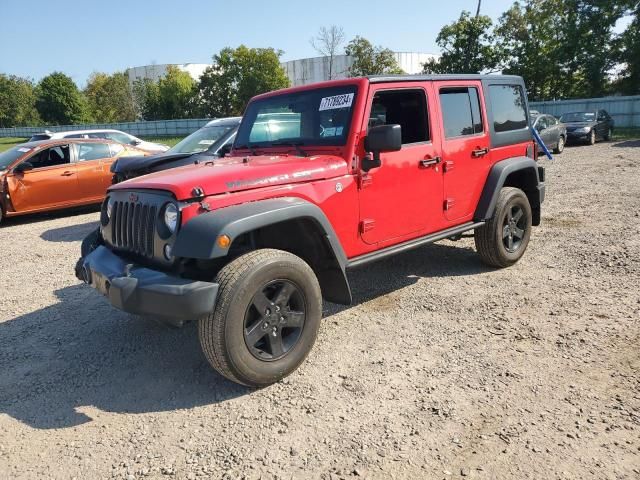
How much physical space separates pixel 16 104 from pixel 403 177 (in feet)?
257

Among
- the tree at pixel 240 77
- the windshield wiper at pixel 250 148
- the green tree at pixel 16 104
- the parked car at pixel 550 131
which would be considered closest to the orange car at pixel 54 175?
the windshield wiper at pixel 250 148

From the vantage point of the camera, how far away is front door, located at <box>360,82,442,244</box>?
398cm

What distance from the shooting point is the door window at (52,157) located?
30.8 ft

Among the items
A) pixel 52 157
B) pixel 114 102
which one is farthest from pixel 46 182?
pixel 114 102

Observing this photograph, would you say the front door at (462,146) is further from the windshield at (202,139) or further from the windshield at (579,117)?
the windshield at (579,117)

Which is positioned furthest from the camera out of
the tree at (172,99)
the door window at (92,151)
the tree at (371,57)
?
the tree at (172,99)

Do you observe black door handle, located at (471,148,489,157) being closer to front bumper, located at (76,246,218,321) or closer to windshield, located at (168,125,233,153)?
front bumper, located at (76,246,218,321)

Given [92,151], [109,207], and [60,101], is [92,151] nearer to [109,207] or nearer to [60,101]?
[109,207]

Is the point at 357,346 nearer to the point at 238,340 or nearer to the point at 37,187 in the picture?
the point at 238,340

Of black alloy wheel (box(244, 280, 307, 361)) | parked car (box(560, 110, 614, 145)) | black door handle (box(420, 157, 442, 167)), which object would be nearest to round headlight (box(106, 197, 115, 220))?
black alloy wheel (box(244, 280, 307, 361))

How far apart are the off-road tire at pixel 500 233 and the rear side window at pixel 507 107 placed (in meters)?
0.68

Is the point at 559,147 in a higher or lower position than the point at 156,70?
lower

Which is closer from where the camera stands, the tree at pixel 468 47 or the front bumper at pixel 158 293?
the front bumper at pixel 158 293

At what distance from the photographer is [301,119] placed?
4.27 meters
